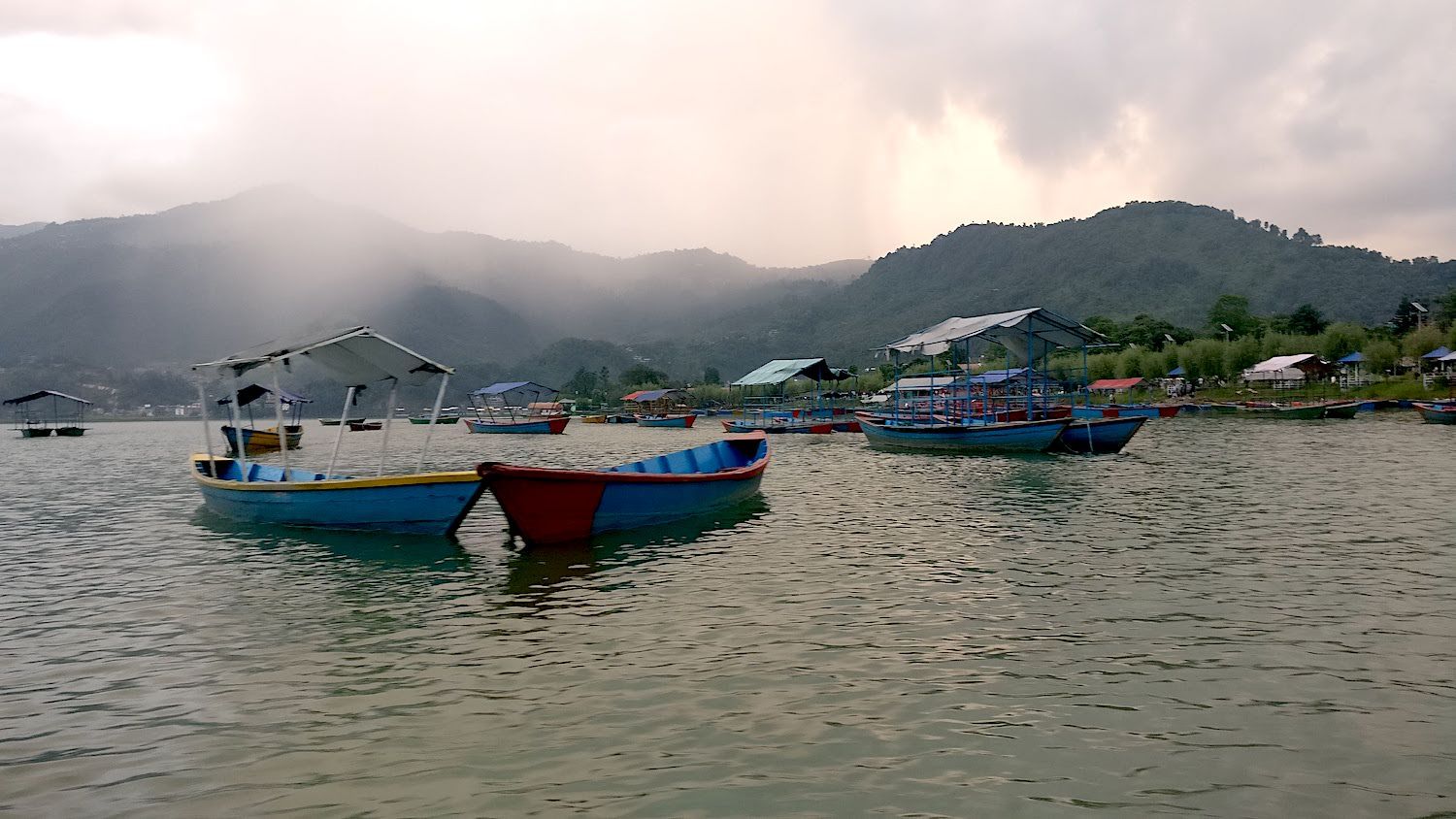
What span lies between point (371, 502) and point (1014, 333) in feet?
93.1

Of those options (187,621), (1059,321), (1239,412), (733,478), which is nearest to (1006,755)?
(187,621)

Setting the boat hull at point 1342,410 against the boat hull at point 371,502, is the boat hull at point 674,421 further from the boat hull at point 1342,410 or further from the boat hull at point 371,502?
the boat hull at point 371,502

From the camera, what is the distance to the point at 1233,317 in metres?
119

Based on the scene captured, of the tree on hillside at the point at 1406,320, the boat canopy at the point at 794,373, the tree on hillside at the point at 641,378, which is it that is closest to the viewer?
the boat canopy at the point at 794,373

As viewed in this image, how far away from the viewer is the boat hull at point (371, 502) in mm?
14727

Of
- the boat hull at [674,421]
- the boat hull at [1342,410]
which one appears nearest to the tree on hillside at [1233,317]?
the boat hull at [1342,410]

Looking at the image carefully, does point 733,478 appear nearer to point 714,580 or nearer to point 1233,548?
point 714,580

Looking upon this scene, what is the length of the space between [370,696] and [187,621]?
461 cm

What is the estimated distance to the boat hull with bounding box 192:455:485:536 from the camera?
14.7 meters

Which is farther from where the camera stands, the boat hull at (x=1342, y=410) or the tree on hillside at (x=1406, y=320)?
the tree on hillside at (x=1406, y=320)

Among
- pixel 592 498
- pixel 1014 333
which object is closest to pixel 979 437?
pixel 1014 333

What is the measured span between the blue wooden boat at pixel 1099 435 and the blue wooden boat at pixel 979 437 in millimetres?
751

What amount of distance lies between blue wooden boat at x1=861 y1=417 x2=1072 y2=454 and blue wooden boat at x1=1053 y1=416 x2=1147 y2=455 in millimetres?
751

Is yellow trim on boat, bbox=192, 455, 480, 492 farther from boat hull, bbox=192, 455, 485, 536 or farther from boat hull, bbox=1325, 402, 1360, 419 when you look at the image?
boat hull, bbox=1325, 402, 1360, 419
